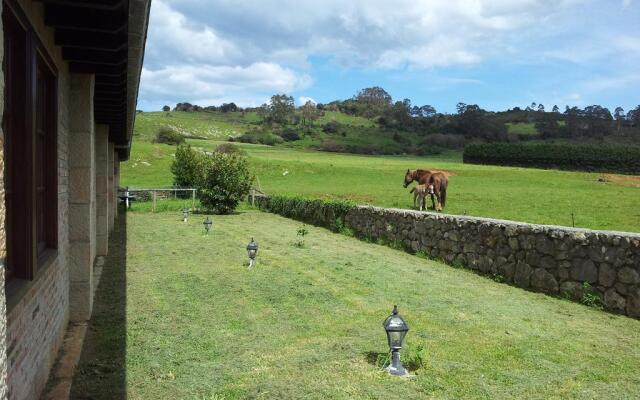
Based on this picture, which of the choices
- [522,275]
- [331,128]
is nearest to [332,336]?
[522,275]

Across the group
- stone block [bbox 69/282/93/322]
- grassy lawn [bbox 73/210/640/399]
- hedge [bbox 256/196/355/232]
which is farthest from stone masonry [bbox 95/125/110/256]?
hedge [bbox 256/196/355/232]

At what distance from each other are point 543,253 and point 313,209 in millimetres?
13365

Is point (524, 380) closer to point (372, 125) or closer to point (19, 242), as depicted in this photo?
point (19, 242)

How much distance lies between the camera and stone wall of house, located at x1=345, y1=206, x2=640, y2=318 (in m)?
8.05

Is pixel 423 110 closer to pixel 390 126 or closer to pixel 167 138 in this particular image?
pixel 390 126

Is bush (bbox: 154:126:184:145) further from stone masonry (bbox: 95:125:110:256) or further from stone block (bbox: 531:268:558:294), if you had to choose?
stone block (bbox: 531:268:558:294)

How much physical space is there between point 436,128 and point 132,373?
115m

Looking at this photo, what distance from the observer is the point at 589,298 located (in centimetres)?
853

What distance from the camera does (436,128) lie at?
115750 millimetres

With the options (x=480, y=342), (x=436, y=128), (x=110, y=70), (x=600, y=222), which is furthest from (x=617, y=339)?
(x=436, y=128)

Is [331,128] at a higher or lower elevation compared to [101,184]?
A: higher

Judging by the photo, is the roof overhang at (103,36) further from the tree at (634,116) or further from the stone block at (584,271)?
the tree at (634,116)

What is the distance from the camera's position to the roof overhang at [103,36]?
441 cm

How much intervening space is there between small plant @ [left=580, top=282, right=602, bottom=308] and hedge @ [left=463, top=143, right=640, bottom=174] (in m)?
57.1
